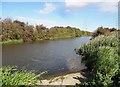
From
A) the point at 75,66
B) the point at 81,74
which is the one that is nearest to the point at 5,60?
the point at 75,66

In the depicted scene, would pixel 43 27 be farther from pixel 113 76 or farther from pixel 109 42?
pixel 113 76

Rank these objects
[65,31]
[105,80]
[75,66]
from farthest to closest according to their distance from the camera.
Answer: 1. [65,31]
2. [75,66]
3. [105,80]

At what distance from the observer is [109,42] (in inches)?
564

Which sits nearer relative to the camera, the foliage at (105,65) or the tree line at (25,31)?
the foliage at (105,65)

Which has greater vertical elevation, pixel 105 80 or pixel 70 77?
pixel 105 80

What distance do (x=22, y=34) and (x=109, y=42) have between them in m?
18.9

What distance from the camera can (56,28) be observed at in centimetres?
4125

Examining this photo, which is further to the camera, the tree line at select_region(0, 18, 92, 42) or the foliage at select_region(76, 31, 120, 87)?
the tree line at select_region(0, 18, 92, 42)

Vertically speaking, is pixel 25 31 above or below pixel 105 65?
above

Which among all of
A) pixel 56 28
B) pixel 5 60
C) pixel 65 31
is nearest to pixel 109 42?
pixel 5 60

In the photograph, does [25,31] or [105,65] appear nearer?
[105,65]

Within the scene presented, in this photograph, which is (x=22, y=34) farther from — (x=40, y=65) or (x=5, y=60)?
(x=40, y=65)

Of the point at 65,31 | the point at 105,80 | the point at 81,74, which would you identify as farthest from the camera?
the point at 65,31

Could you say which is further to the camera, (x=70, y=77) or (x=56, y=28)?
(x=56, y=28)
